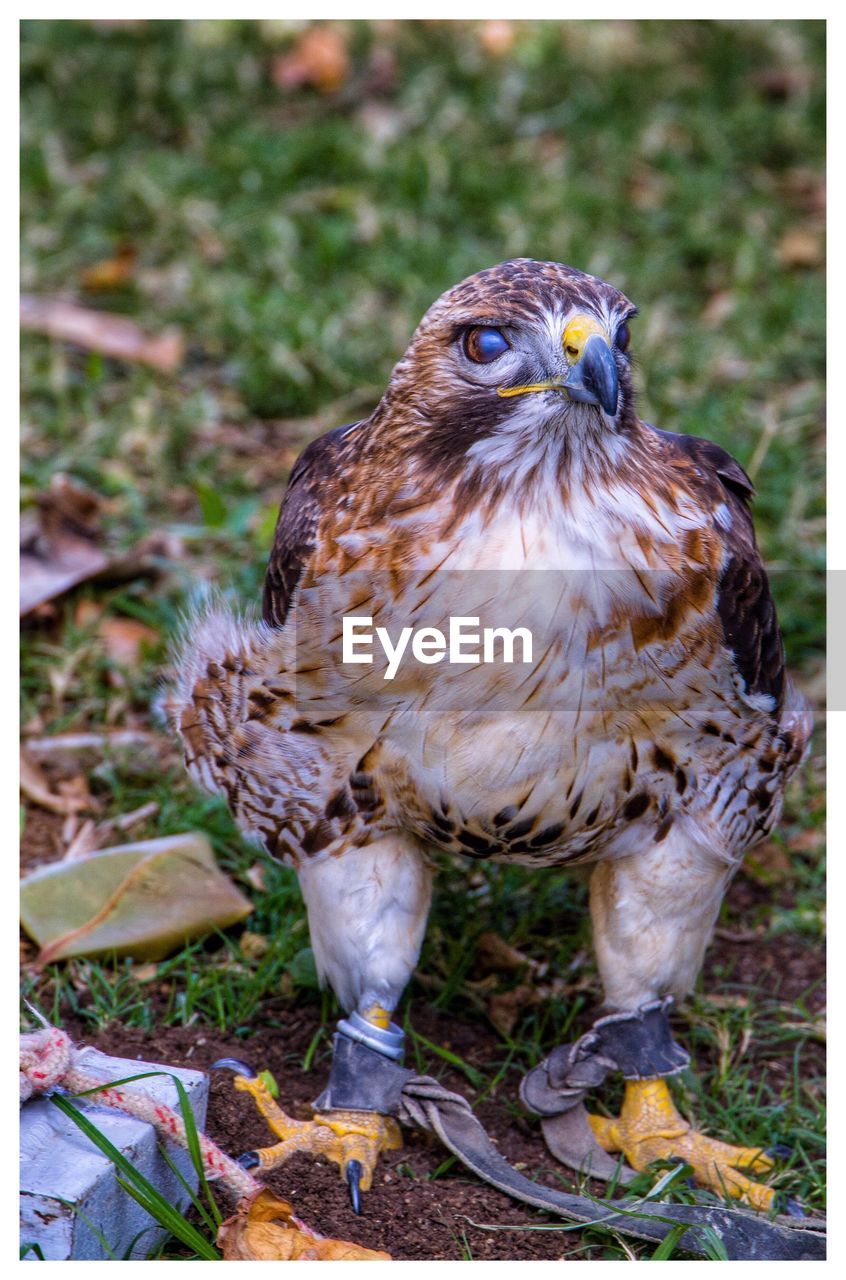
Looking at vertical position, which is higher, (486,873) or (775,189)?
(775,189)

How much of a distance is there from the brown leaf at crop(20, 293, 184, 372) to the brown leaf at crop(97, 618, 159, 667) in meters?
1.49

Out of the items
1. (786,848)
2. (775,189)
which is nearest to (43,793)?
(786,848)

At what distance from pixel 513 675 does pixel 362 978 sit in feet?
2.53

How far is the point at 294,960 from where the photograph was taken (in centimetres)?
339

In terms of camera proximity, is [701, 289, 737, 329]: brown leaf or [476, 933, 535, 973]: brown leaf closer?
[476, 933, 535, 973]: brown leaf

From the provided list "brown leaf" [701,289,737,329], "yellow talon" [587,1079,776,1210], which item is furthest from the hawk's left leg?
"brown leaf" [701,289,737,329]

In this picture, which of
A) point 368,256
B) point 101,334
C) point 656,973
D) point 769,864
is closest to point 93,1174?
point 656,973

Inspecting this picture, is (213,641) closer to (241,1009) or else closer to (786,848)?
(241,1009)

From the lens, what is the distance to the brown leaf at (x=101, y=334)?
559 cm

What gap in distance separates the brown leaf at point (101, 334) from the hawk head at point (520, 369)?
10.1 ft

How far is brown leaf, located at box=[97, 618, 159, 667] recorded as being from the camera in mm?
4332

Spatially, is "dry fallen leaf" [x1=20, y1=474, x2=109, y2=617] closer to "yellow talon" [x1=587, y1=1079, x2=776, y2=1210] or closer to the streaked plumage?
the streaked plumage

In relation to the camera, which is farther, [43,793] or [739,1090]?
[43,793]

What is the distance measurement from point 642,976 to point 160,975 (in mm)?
1076
